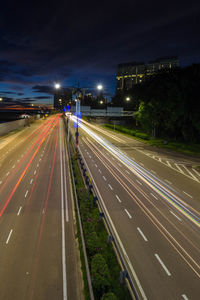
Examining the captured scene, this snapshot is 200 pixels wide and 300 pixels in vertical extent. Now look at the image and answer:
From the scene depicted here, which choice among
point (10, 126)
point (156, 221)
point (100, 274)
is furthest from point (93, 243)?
point (10, 126)

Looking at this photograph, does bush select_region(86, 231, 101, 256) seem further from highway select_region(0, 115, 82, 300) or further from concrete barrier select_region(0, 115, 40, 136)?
concrete barrier select_region(0, 115, 40, 136)

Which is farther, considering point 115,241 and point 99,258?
point 115,241

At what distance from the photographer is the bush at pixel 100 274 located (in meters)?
9.57

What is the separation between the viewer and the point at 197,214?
1778 centimetres

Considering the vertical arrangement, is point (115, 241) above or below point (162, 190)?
below

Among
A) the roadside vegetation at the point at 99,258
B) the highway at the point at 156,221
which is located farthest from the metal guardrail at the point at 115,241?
the highway at the point at 156,221

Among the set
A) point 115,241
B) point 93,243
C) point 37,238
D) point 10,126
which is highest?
point 10,126

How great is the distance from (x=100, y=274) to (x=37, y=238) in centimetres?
583

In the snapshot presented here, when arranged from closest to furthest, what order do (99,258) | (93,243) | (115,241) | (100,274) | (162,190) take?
(100,274) → (99,258) → (93,243) → (115,241) → (162,190)

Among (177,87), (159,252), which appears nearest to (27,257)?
(159,252)

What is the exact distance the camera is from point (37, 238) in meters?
14.3

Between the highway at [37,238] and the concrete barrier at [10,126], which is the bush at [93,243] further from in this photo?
the concrete barrier at [10,126]

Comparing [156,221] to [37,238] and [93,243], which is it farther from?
[37,238]

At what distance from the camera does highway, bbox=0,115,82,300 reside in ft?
33.7
